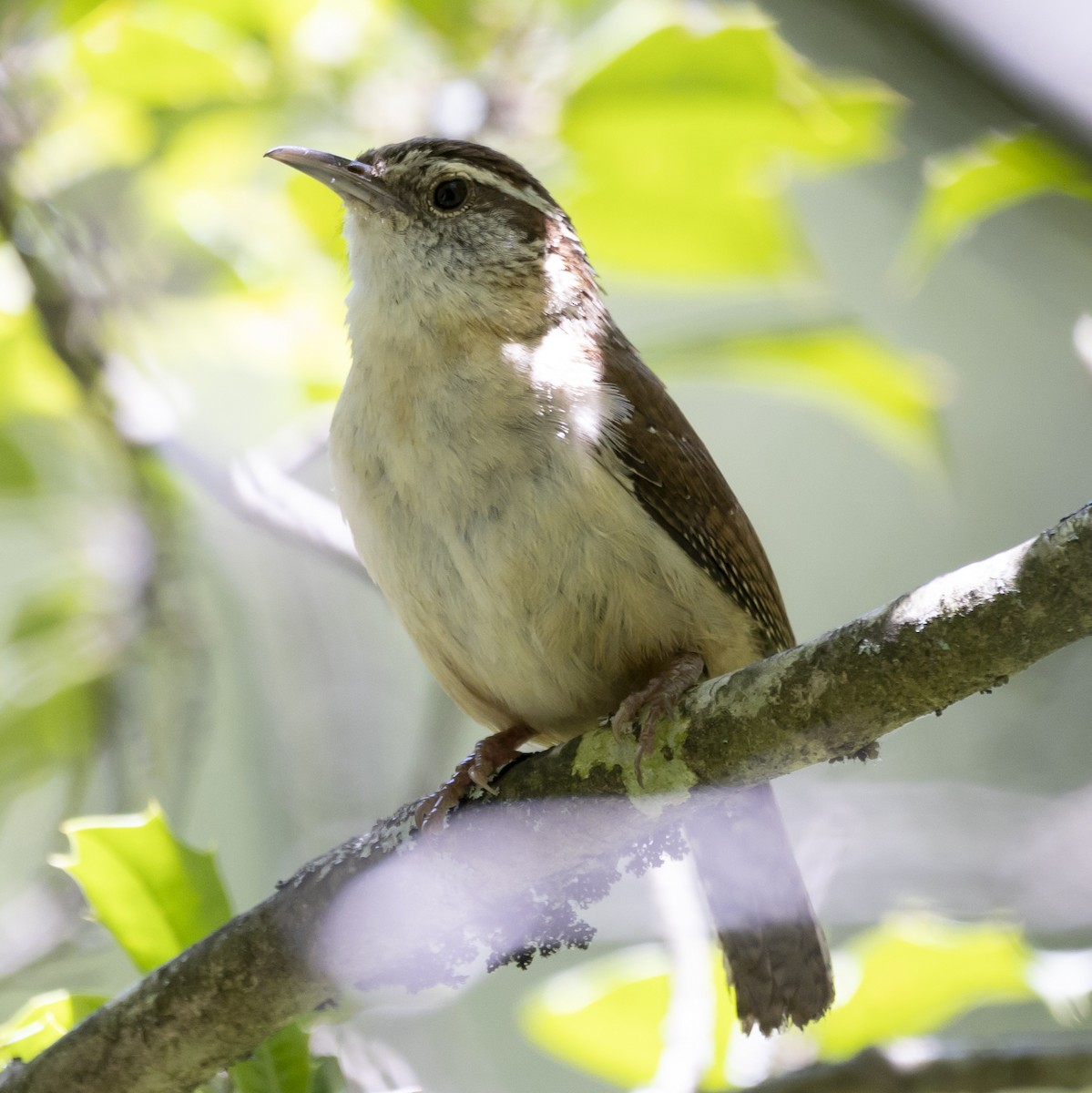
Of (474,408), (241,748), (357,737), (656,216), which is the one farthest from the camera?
(241,748)

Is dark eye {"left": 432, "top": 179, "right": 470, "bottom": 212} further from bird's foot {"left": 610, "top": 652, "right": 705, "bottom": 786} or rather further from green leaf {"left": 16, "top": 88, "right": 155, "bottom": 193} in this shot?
bird's foot {"left": 610, "top": 652, "right": 705, "bottom": 786}

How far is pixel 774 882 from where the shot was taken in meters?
2.72

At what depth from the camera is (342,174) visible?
114 inches

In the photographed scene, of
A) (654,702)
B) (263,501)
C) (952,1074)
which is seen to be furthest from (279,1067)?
(263,501)

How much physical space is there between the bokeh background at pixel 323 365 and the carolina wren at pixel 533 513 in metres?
0.33

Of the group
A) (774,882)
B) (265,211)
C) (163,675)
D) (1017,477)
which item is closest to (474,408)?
(774,882)

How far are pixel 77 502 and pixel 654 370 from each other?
177 cm

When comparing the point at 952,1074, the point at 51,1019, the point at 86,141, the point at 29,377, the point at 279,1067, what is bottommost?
the point at 952,1074

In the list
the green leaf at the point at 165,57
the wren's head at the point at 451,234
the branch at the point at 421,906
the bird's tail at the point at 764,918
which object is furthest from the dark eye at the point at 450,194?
the bird's tail at the point at 764,918

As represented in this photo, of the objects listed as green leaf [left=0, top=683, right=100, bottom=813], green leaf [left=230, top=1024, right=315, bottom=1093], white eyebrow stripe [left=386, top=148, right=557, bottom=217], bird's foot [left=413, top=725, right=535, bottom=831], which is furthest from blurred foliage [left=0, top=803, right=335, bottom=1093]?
white eyebrow stripe [left=386, top=148, right=557, bottom=217]

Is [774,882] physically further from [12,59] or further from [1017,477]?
[1017,477]

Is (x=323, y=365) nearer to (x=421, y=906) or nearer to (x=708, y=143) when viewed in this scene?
(x=708, y=143)

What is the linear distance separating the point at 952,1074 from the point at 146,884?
146 cm

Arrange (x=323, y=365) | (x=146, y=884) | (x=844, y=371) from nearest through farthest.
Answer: (x=146, y=884) < (x=844, y=371) < (x=323, y=365)
